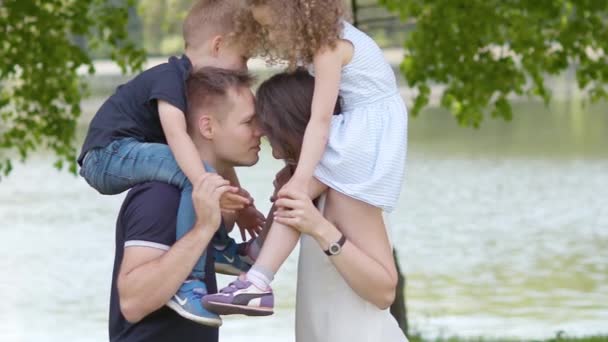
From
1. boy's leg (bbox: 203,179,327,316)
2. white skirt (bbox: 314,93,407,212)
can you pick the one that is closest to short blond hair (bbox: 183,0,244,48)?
white skirt (bbox: 314,93,407,212)

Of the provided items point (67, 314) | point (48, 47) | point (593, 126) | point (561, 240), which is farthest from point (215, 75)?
point (593, 126)

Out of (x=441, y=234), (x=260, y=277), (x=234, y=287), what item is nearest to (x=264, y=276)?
(x=260, y=277)

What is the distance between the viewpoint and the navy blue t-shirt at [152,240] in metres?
2.80

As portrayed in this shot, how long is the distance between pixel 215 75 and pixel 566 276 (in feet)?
34.3

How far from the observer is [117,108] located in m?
2.99

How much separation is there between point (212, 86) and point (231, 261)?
541mm

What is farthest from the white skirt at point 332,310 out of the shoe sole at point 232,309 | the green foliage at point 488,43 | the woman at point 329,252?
the green foliage at point 488,43

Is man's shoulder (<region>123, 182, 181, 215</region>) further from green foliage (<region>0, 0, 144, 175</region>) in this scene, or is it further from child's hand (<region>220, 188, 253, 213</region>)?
green foliage (<region>0, 0, 144, 175</region>)

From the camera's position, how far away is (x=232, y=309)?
2.93m

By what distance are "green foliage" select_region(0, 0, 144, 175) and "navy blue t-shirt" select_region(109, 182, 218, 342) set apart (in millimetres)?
6150

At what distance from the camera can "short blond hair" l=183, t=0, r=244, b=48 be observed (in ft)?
10.4

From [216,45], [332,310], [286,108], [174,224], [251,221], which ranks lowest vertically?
[332,310]

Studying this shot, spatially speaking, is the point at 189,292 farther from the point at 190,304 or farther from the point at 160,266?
the point at 160,266

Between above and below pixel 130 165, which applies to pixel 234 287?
below
